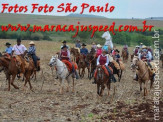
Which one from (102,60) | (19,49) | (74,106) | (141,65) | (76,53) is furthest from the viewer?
(76,53)

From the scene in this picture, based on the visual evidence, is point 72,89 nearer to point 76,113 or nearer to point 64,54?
point 64,54

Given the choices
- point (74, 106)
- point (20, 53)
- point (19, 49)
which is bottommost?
point (74, 106)

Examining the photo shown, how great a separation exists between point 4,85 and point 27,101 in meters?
5.79

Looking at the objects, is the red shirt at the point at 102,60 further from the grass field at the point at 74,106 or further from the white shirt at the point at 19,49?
the white shirt at the point at 19,49

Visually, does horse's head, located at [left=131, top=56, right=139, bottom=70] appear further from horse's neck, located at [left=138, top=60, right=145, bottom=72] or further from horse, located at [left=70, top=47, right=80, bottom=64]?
horse, located at [left=70, top=47, right=80, bottom=64]

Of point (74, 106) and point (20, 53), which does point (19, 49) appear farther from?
point (74, 106)

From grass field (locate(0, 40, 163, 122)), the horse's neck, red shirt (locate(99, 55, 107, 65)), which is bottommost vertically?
grass field (locate(0, 40, 163, 122))

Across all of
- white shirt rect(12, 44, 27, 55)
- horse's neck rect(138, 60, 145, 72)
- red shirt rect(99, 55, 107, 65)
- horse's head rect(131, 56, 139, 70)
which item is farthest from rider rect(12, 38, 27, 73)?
horse's neck rect(138, 60, 145, 72)

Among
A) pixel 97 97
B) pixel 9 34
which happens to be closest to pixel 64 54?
pixel 97 97

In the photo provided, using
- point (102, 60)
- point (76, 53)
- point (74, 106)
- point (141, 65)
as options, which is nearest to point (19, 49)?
point (102, 60)

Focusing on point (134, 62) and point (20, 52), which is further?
point (20, 52)

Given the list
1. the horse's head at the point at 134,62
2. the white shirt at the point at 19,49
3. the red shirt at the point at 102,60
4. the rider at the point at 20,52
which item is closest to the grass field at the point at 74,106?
the rider at the point at 20,52

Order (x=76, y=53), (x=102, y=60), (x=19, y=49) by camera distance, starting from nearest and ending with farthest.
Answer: (x=102, y=60), (x=19, y=49), (x=76, y=53)

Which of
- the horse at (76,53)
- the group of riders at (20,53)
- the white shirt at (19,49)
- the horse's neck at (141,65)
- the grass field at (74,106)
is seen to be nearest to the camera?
the grass field at (74,106)
